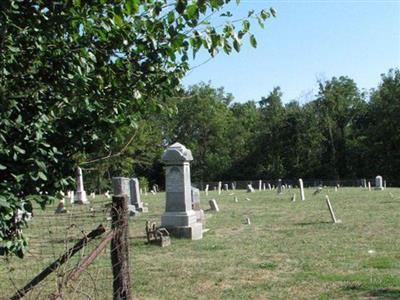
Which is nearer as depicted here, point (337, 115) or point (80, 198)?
point (80, 198)

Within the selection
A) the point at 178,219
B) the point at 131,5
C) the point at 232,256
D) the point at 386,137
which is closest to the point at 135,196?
the point at 178,219

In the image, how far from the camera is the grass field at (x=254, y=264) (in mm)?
7902

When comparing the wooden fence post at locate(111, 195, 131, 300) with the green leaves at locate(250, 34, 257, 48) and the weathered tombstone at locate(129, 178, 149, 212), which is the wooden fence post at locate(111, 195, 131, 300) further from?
the weathered tombstone at locate(129, 178, 149, 212)

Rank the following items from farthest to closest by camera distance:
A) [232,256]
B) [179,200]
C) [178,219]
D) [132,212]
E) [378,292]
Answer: [132,212]
[179,200]
[178,219]
[232,256]
[378,292]

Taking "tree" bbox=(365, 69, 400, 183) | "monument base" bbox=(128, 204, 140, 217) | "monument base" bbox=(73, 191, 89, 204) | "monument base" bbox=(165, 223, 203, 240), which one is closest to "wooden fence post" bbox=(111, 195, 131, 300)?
"monument base" bbox=(165, 223, 203, 240)

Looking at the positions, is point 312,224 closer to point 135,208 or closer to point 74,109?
point 135,208

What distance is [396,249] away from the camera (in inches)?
437

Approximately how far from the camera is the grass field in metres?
7.90

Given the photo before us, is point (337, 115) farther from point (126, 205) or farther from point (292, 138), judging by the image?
point (126, 205)

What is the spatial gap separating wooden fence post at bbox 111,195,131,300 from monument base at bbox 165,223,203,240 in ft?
29.6

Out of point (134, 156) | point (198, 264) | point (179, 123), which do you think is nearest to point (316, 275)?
point (198, 264)

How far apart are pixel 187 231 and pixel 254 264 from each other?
3952 mm

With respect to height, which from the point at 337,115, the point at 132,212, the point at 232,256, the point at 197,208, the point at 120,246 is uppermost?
the point at 337,115

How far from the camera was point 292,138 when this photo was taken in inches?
2889
